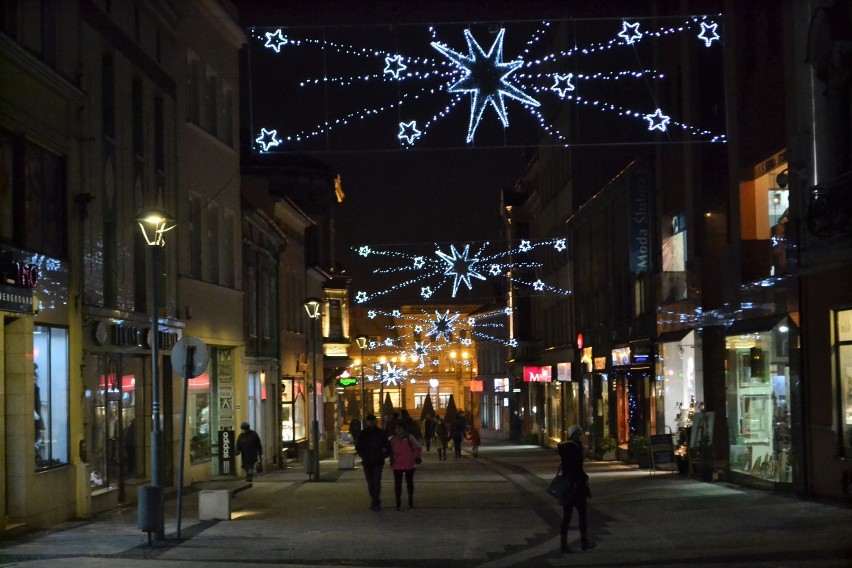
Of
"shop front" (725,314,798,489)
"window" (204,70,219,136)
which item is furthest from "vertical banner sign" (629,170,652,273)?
"window" (204,70,219,136)

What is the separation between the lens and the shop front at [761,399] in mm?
22172

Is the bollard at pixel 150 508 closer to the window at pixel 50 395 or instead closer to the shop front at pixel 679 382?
the window at pixel 50 395

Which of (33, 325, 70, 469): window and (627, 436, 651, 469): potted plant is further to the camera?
(627, 436, 651, 469): potted plant

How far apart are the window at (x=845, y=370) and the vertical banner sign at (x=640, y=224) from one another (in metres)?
14.4

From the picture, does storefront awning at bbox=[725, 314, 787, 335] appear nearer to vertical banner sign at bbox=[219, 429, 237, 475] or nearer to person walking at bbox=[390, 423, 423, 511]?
person walking at bbox=[390, 423, 423, 511]

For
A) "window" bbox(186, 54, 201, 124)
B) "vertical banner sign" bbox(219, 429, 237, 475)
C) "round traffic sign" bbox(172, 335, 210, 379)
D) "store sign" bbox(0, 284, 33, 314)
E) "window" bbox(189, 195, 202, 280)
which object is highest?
"window" bbox(186, 54, 201, 124)

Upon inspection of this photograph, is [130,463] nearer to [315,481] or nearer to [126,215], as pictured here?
[126,215]

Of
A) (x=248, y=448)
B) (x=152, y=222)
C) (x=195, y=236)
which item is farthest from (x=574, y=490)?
(x=195, y=236)

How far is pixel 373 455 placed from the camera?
74.1 ft

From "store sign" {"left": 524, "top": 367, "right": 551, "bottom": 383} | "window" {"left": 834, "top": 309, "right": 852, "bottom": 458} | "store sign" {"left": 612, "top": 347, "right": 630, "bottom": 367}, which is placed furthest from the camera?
"store sign" {"left": 524, "top": 367, "right": 551, "bottom": 383}

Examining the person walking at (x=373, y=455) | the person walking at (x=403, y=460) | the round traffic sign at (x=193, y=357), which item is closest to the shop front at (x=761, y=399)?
the person walking at (x=403, y=460)

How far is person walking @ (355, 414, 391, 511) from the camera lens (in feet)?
73.2

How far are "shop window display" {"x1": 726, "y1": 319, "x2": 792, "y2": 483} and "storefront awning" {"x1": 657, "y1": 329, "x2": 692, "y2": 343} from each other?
4.10 m

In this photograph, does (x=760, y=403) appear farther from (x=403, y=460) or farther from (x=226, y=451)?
(x=226, y=451)
